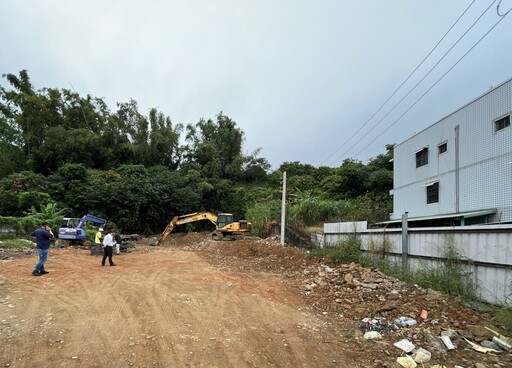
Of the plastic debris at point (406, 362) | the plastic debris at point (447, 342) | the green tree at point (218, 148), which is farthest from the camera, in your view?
the green tree at point (218, 148)

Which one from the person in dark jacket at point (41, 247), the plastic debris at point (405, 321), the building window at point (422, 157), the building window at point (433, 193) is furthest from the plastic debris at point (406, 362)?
the building window at point (422, 157)

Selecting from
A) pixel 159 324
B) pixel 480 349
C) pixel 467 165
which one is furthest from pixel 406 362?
pixel 467 165

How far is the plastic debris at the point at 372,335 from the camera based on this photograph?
221 inches

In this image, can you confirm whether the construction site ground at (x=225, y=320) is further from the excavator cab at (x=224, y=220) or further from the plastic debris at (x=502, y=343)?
the excavator cab at (x=224, y=220)

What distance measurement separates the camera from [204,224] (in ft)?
106

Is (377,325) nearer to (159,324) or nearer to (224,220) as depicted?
(159,324)

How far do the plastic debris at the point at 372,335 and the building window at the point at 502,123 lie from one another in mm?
9967

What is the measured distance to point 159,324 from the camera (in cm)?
608

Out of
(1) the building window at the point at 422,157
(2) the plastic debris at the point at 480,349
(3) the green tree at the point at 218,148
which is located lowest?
(2) the plastic debris at the point at 480,349

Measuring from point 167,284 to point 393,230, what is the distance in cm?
635

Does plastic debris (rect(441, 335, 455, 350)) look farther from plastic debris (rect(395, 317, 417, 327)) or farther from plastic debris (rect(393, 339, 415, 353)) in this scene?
plastic debris (rect(395, 317, 417, 327))

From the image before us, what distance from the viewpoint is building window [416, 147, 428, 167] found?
55.6 feet

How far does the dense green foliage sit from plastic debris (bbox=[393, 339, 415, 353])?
14130 mm

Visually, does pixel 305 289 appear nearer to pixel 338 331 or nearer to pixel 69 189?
pixel 338 331
